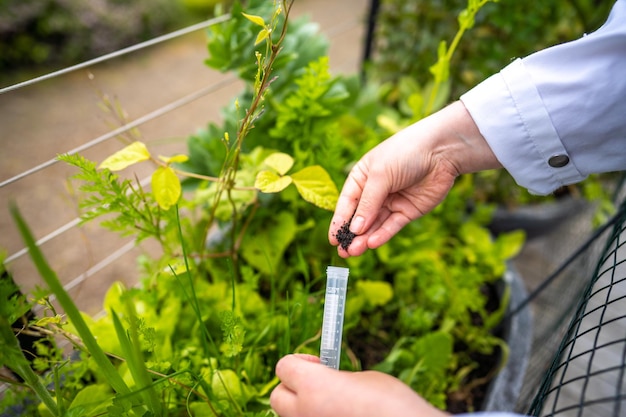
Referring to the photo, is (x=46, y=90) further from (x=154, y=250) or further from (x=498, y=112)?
(x=498, y=112)

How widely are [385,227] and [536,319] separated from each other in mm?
1046

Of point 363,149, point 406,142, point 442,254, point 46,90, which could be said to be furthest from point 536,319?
point 46,90

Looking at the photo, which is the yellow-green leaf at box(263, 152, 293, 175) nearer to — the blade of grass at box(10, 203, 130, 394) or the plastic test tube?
the plastic test tube

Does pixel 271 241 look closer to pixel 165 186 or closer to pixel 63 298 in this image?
pixel 165 186

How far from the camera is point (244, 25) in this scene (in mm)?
791

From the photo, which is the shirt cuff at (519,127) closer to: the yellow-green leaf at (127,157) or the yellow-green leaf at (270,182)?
the yellow-green leaf at (270,182)

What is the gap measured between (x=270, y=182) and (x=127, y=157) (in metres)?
0.21

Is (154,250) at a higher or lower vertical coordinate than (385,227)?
lower

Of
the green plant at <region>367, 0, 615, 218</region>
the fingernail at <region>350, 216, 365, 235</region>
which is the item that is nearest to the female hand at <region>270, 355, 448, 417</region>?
the fingernail at <region>350, 216, 365, 235</region>

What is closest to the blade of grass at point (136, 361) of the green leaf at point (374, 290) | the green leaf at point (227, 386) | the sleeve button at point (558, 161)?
the green leaf at point (227, 386)

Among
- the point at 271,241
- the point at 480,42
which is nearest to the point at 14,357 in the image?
the point at 271,241

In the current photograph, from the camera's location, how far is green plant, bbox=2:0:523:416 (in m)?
0.61

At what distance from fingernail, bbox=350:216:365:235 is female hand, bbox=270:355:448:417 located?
21 cm

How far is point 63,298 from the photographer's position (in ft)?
1.35
